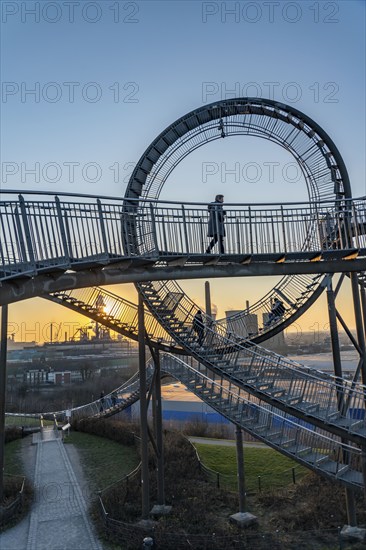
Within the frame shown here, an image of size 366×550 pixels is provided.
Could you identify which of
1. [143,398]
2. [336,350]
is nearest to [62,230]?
[143,398]

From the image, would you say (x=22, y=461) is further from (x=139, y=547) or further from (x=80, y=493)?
(x=139, y=547)

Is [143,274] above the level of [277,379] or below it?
above

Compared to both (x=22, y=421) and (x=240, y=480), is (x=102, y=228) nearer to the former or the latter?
(x=240, y=480)

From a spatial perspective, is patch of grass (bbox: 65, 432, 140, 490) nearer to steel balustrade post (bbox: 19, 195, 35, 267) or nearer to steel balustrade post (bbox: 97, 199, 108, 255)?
steel balustrade post (bbox: 97, 199, 108, 255)

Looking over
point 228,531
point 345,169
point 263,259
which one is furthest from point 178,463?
point 345,169

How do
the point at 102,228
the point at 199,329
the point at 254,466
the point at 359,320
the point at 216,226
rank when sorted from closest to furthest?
the point at 102,228
the point at 216,226
the point at 359,320
the point at 199,329
the point at 254,466

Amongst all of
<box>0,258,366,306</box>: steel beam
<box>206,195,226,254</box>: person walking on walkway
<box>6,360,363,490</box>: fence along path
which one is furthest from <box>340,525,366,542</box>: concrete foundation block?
<box>206,195,226,254</box>: person walking on walkway

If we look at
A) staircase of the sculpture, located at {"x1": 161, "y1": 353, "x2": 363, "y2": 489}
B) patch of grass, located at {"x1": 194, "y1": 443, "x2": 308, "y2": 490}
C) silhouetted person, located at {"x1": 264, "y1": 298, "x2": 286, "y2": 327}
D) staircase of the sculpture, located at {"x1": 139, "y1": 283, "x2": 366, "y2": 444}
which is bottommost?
patch of grass, located at {"x1": 194, "y1": 443, "x2": 308, "y2": 490}
